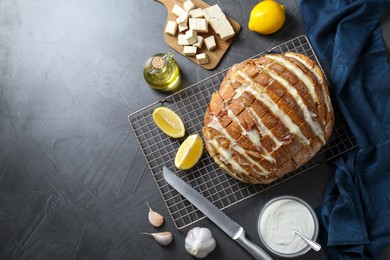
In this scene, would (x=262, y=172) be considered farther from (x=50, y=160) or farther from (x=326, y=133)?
(x=50, y=160)

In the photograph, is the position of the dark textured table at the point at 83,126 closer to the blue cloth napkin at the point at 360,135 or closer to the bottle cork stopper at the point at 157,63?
the bottle cork stopper at the point at 157,63

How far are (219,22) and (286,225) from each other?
134cm

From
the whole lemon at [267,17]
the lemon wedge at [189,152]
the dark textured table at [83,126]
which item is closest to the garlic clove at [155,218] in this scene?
the dark textured table at [83,126]

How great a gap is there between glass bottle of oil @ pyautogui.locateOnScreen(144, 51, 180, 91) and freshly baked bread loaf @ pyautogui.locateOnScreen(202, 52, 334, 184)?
448 mm

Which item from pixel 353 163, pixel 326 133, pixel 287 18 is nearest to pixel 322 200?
pixel 353 163

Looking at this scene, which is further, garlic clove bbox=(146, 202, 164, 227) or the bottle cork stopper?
garlic clove bbox=(146, 202, 164, 227)

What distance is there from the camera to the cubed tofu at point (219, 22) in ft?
8.88

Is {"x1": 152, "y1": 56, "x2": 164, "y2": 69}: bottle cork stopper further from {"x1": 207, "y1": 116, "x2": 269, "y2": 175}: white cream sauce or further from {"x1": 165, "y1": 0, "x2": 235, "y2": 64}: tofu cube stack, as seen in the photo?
{"x1": 207, "y1": 116, "x2": 269, "y2": 175}: white cream sauce

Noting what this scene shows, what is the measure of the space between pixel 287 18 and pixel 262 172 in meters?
1.09

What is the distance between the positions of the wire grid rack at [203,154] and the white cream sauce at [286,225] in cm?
18

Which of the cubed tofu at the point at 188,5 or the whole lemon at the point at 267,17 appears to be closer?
the whole lemon at the point at 267,17

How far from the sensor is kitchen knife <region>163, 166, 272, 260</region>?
2.54 metres

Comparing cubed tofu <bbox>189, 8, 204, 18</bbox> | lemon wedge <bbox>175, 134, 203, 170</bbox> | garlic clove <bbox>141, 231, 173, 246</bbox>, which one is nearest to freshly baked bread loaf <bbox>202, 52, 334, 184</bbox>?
lemon wedge <bbox>175, 134, 203, 170</bbox>

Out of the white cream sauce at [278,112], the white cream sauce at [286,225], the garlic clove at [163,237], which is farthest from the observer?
the garlic clove at [163,237]
